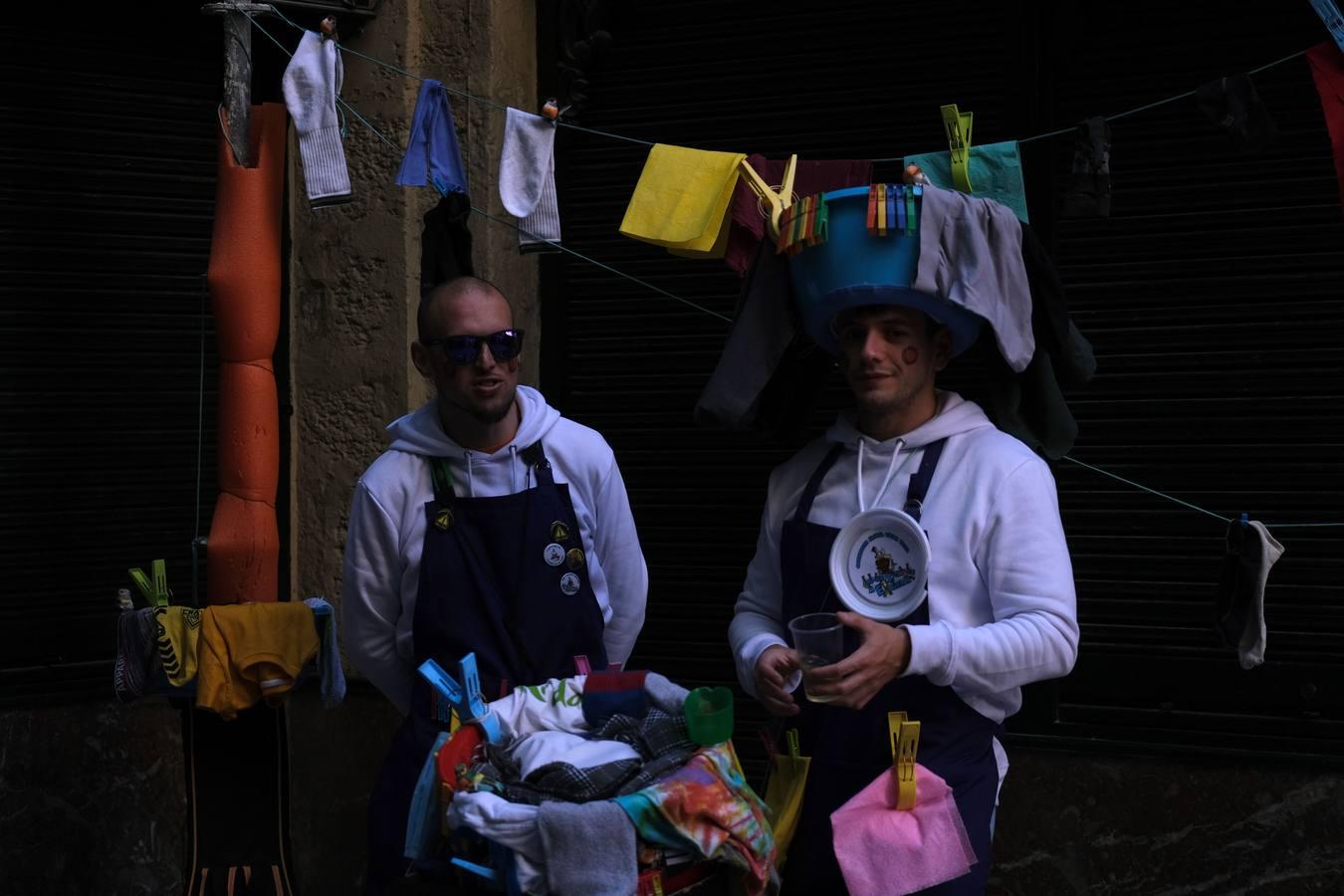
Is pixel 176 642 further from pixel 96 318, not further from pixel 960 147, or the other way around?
pixel 960 147

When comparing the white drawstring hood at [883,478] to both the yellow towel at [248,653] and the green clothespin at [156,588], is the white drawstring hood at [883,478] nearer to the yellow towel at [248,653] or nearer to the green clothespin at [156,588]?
the yellow towel at [248,653]

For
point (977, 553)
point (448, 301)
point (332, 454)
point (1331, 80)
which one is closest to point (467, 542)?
point (448, 301)

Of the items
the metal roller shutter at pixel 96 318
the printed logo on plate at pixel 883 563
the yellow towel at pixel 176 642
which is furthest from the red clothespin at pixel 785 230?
the metal roller shutter at pixel 96 318

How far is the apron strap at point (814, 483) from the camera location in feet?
10.4

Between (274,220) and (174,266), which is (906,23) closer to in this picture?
(274,220)

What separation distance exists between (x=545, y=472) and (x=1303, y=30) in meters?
2.69

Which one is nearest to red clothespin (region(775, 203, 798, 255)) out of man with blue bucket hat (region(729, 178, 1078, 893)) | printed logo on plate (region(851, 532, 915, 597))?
man with blue bucket hat (region(729, 178, 1078, 893))

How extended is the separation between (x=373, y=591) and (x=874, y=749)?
139 centimetres

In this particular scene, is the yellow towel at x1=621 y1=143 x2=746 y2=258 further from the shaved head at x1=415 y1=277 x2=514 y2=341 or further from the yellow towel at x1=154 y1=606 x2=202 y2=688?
the yellow towel at x1=154 y1=606 x2=202 y2=688

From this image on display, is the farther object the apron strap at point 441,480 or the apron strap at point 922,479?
the apron strap at point 441,480

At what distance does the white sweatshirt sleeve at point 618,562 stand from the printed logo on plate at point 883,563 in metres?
1.07

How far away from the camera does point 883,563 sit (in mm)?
2949

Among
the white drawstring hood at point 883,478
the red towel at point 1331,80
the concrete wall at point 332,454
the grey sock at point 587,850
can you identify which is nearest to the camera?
the grey sock at point 587,850

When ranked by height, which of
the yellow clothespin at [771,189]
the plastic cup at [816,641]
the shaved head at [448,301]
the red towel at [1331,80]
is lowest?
the plastic cup at [816,641]
